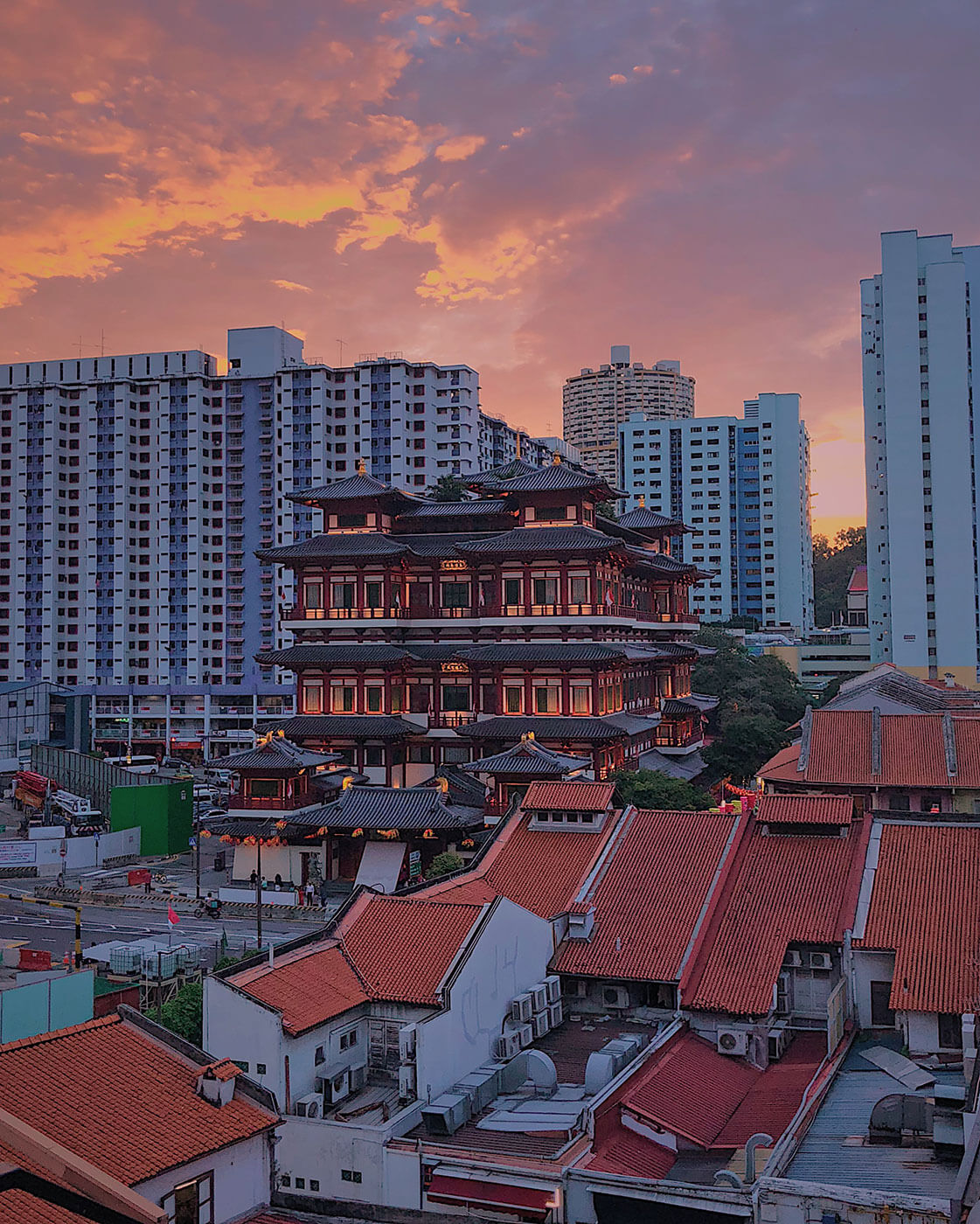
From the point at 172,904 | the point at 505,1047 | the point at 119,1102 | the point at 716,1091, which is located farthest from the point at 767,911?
the point at 172,904

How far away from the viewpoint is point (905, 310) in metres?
92.0

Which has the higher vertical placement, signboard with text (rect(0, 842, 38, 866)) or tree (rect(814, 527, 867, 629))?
tree (rect(814, 527, 867, 629))

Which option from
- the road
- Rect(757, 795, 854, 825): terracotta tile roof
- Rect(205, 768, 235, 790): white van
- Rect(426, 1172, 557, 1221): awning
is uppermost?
Rect(757, 795, 854, 825): terracotta tile roof

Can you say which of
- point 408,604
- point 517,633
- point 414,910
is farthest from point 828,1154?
point 408,604

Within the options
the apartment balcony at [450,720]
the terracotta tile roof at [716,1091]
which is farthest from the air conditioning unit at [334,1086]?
the apartment balcony at [450,720]

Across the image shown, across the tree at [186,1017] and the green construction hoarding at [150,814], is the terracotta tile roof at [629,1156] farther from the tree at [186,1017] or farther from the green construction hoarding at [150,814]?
the green construction hoarding at [150,814]

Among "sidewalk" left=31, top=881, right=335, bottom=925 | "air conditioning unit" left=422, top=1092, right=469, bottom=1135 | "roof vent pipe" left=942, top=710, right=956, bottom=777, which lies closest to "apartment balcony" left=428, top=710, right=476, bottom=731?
"sidewalk" left=31, top=881, right=335, bottom=925

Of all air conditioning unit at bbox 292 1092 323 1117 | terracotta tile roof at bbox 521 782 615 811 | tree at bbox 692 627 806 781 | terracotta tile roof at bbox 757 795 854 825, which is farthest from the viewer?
tree at bbox 692 627 806 781

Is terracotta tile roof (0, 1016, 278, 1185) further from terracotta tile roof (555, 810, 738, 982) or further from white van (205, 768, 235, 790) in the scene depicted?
white van (205, 768, 235, 790)

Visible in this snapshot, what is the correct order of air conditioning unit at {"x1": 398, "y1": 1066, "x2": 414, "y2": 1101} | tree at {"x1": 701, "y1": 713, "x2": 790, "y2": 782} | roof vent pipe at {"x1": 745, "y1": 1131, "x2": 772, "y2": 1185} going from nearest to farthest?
1. roof vent pipe at {"x1": 745, "y1": 1131, "x2": 772, "y2": 1185}
2. air conditioning unit at {"x1": 398, "y1": 1066, "x2": 414, "y2": 1101}
3. tree at {"x1": 701, "y1": 713, "x2": 790, "y2": 782}

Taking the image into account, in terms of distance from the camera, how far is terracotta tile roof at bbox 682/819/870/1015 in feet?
95.0

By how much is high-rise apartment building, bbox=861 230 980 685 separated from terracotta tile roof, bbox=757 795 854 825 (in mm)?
59872

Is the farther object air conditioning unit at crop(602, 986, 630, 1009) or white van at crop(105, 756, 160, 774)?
white van at crop(105, 756, 160, 774)

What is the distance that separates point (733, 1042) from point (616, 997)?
3.79 metres
